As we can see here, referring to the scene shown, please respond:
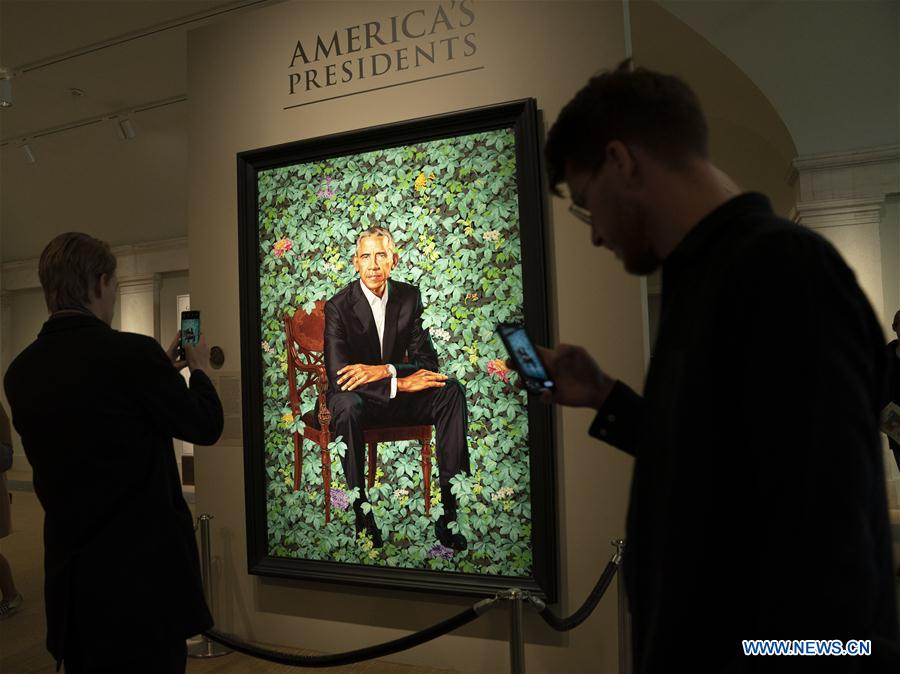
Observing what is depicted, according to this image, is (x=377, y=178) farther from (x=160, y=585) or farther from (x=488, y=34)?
(x=160, y=585)

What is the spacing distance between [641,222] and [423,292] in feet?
8.21

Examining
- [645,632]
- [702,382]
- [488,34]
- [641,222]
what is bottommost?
[645,632]

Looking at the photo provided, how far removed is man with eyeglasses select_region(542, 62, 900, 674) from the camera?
0.95 meters

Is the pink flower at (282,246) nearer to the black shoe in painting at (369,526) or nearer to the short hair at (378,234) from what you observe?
the short hair at (378,234)

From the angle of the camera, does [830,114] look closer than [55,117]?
Yes

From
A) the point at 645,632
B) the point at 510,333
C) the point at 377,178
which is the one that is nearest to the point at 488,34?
the point at 377,178

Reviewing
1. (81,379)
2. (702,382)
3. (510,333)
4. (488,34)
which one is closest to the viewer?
(702,382)

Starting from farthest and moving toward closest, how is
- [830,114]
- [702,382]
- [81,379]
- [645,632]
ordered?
1. [830,114]
2. [81,379]
3. [645,632]
4. [702,382]

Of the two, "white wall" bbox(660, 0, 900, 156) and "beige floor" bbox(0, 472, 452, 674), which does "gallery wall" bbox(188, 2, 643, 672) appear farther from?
"white wall" bbox(660, 0, 900, 156)

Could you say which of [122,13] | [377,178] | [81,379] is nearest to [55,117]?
[122,13]

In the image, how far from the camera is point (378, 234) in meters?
3.86

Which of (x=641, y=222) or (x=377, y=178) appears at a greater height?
(x=377, y=178)

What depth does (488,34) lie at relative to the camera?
372 cm

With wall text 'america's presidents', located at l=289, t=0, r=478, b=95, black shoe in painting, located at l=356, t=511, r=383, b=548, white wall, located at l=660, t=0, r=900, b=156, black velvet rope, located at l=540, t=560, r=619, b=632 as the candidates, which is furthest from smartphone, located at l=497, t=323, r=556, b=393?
white wall, located at l=660, t=0, r=900, b=156
